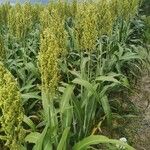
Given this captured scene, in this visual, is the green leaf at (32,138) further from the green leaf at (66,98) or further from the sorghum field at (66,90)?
the green leaf at (66,98)

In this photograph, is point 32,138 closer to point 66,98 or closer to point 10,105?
point 66,98

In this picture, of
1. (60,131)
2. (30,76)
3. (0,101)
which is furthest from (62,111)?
(30,76)

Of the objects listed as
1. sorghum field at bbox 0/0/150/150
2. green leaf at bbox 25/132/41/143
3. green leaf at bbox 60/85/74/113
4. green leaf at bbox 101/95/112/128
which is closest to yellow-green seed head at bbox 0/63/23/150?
sorghum field at bbox 0/0/150/150

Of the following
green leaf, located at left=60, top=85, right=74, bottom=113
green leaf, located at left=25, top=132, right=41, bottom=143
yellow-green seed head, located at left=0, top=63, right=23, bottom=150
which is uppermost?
yellow-green seed head, located at left=0, top=63, right=23, bottom=150

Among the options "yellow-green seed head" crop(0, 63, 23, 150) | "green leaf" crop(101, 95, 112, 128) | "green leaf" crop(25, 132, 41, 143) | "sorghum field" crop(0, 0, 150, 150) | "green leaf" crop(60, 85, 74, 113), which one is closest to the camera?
"yellow-green seed head" crop(0, 63, 23, 150)

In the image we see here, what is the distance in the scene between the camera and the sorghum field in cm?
316

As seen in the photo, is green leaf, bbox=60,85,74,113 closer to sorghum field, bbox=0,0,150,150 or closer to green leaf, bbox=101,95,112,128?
sorghum field, bbox=0,0,150,150

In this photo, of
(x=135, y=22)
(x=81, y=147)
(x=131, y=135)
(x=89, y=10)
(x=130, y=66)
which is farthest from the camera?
(x=135, y=22)

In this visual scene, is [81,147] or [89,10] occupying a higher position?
[89,10]

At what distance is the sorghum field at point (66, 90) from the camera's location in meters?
3.16

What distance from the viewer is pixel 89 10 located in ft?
14.8

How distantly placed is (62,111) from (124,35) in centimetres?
449

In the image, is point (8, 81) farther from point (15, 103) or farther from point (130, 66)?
point (130, 66)

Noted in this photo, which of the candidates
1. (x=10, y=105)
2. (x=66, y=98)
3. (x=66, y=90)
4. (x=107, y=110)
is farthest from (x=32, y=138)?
(x=10, y=105)
